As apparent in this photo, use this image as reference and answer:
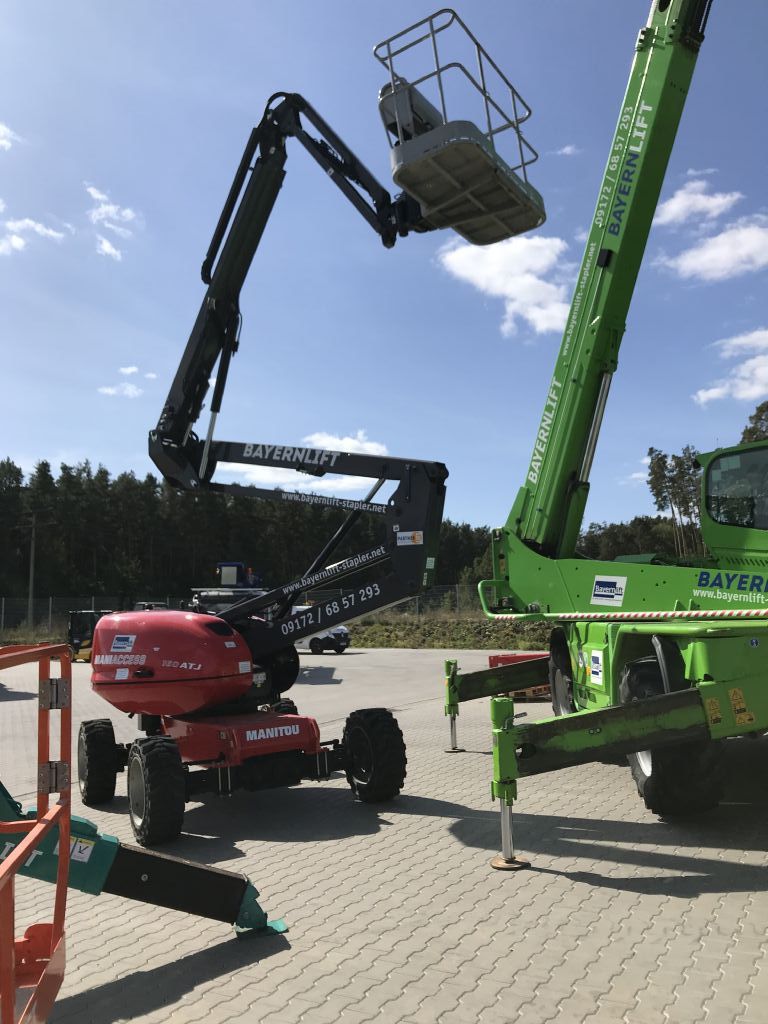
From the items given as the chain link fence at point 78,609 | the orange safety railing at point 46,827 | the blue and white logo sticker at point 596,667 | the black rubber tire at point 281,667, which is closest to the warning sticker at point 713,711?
the blue and white logo sticker at point 596,667

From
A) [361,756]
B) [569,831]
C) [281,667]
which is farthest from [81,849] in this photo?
[281,667]

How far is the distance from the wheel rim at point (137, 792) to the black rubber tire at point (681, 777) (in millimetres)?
3699

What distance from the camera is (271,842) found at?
5.96 metres

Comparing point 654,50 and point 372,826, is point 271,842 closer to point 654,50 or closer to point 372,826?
point 372,826

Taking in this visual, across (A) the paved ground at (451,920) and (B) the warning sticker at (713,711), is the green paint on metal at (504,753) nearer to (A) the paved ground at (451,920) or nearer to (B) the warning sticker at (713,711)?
(A) the paved ground at (451,920)

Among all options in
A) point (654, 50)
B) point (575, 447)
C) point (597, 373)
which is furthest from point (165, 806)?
point (654, 50)

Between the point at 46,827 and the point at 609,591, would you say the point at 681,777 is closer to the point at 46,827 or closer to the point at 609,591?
the point at 609,591

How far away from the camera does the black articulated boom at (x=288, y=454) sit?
22.0 feet

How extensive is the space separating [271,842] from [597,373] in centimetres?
491

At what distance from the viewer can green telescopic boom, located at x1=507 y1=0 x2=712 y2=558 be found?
7145mm

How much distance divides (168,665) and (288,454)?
211 centimetres

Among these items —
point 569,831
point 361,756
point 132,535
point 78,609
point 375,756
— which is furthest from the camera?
point 132,535

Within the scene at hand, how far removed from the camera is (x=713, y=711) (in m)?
5.23

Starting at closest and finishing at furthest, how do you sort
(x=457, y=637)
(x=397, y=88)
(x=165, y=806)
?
(x=165, y=806), (x=397, y=88), (x=457, y=637)
